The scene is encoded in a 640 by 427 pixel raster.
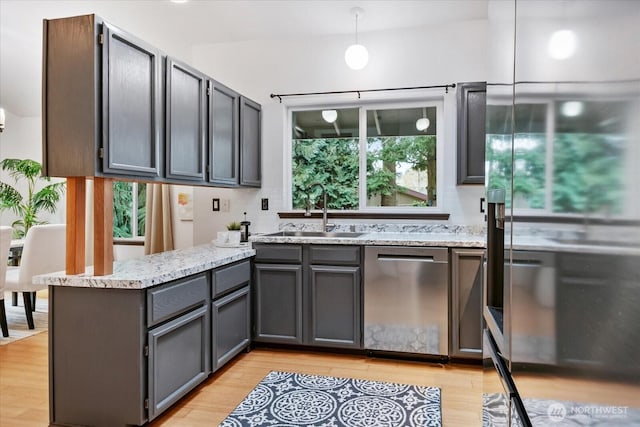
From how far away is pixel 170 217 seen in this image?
4.79m

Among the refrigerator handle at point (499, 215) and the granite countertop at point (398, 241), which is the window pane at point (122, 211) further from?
the refrigerator handle at point (499, 215)

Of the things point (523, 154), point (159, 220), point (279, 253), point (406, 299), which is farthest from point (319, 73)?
point (523, 154)

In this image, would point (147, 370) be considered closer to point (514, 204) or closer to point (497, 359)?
point (497, 359)

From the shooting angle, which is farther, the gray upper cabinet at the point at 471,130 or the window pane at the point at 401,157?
the window pane at the point at 401,157

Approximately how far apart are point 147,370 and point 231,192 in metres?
2.28

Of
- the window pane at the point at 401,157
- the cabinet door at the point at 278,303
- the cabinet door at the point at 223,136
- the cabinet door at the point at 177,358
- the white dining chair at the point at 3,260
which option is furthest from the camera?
the window pane at the point at 401,157

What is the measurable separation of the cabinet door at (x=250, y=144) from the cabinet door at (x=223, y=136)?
0.08 metres

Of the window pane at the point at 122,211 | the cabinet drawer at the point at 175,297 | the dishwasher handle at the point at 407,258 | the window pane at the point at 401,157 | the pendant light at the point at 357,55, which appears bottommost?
the cabinet drawer at the point at 175,297

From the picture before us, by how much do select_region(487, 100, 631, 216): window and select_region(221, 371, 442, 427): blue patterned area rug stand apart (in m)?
1.91

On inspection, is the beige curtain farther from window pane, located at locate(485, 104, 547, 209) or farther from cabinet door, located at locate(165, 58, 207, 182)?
window pane, located at locate(485, 104, 547, 209)

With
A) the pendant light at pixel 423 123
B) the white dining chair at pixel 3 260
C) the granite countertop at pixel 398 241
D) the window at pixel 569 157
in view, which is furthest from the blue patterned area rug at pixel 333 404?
the white dining chair at pixel 3 260

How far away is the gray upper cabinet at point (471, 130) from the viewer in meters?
3.39

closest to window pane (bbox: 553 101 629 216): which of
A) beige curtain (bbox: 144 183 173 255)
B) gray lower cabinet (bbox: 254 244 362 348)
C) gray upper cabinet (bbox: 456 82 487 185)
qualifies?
gray lower cabinet (bbox: 254 244 362 348)

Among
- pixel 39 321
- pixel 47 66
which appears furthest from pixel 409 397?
pixel 39 321
